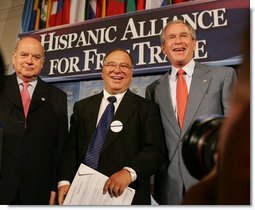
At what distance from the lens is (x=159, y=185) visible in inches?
62.7

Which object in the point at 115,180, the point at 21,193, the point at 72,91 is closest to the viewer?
the point at 115,180

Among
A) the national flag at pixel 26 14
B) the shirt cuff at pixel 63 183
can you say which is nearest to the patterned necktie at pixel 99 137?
the shirt cuff at pixel 63 183

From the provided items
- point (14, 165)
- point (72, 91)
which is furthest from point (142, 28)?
point (14, 165)

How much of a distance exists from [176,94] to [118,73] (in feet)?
1.08

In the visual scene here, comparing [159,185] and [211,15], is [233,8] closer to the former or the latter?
[211,15]

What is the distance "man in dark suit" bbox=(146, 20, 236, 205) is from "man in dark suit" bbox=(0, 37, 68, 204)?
0.54 m

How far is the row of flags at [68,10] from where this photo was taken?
1915 millimetres

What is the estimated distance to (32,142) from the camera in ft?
5.82

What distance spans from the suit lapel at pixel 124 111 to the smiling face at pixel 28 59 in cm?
55

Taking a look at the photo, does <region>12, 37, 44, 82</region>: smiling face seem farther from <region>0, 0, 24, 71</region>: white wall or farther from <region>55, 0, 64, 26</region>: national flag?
<region>55, 0, 64, 26</region>: national flag

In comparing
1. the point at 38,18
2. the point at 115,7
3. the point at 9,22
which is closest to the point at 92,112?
the point at 115,7

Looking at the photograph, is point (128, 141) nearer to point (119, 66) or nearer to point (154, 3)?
point (119, 66)

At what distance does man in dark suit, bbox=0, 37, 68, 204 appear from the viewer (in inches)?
67.0

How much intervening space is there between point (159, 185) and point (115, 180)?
212 millimetres
